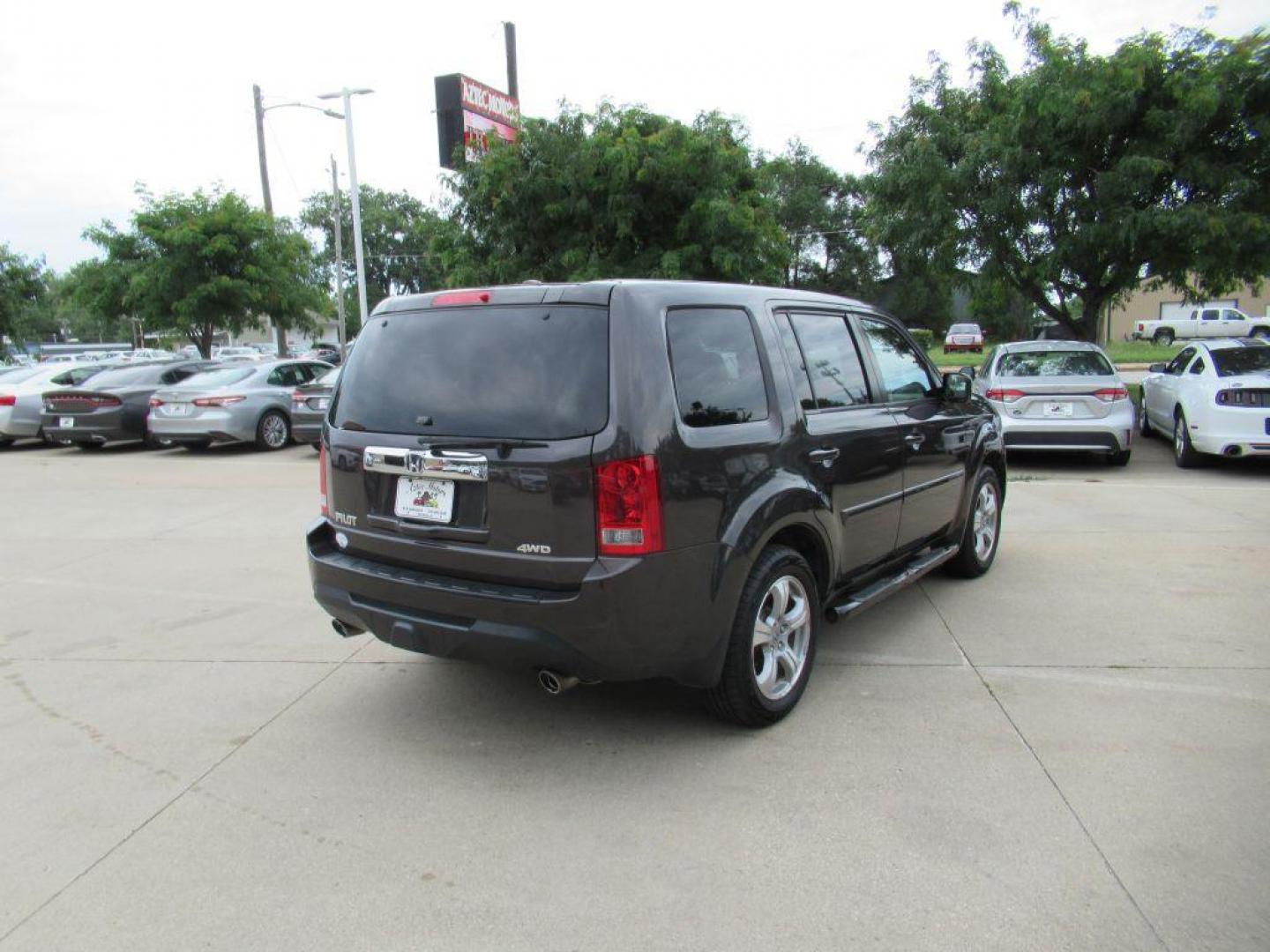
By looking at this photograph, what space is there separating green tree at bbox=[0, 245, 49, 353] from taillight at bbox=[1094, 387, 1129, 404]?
963 inches

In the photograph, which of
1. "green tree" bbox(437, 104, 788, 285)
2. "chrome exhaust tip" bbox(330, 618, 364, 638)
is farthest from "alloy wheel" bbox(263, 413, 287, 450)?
"chrome exhaust tip" bbox(330, 618, 364, 638)

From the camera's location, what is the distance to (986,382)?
11.0 m

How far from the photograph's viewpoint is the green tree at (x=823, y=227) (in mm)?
54375

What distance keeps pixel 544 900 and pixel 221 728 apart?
1929 mm

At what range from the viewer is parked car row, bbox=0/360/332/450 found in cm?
1392

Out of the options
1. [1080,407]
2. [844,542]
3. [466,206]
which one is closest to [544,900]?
[844,542]

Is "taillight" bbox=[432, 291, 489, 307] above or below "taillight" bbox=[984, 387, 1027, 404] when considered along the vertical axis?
above

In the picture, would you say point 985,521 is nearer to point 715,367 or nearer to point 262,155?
point 715,367

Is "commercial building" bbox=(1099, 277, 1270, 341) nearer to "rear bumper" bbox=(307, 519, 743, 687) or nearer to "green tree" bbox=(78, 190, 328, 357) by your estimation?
"green tree" bbox=(78, 190, 328, 357)

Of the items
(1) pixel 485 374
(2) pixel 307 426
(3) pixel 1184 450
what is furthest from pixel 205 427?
(3) pixel 1184 450

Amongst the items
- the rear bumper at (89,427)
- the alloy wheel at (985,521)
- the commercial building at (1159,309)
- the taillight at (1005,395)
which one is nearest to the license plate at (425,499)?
the alloy wheel at (985,521)

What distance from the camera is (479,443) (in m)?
3.39

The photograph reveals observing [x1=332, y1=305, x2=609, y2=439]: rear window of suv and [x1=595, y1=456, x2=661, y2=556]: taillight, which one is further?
[x1=332, y1=305, x2=609, y2=439]: rear window of suv

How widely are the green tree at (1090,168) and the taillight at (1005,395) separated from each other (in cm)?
417
